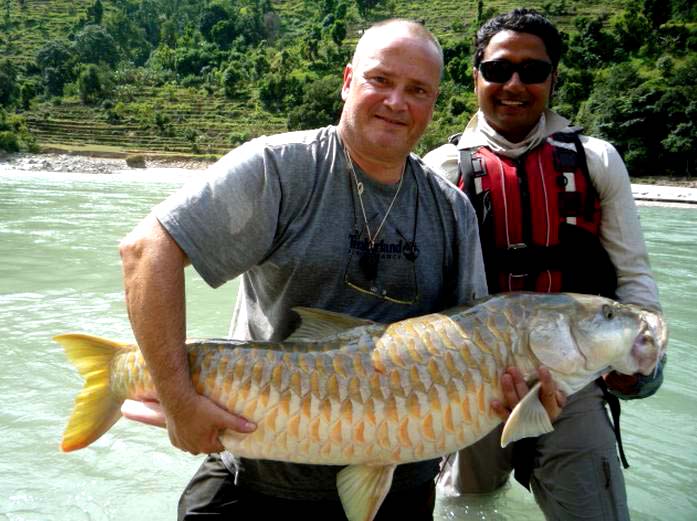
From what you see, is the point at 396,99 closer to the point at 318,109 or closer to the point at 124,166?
the point at 124,166

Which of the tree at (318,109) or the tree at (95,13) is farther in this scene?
the tree at (95,13)

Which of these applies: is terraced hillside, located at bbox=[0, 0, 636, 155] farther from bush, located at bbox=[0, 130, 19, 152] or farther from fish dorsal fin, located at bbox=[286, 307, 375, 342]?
fish dorsal fin, located at bbox=[286, 307, 375, 342]

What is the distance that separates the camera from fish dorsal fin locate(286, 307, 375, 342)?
8.17 ft

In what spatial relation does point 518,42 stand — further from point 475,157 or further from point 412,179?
point 412,179

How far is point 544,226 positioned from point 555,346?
1348 millimetres

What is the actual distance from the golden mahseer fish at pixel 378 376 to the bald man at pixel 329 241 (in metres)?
0.15

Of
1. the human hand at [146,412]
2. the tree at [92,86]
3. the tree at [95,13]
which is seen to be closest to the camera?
the human hand at [146,412]

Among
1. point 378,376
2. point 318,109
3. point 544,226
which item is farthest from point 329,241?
point 318,109

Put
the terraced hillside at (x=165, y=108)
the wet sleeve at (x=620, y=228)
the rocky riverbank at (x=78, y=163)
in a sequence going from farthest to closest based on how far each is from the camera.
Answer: the terraced hillside at (x=165, y=108) < the rocky riverbank at (x=78, y=163) < the wet sleeve at (x=620, y=228)

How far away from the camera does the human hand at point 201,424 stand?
2.30 m

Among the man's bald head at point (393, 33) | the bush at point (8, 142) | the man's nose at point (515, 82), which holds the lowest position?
the bush at point (8, 142)

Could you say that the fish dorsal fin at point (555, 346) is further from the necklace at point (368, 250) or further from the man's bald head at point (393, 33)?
the man's bald head at point (393, 33)

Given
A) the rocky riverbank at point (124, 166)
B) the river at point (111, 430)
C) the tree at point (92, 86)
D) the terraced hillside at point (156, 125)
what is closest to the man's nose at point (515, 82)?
the river at point (111, 430)

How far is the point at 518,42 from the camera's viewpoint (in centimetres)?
372
